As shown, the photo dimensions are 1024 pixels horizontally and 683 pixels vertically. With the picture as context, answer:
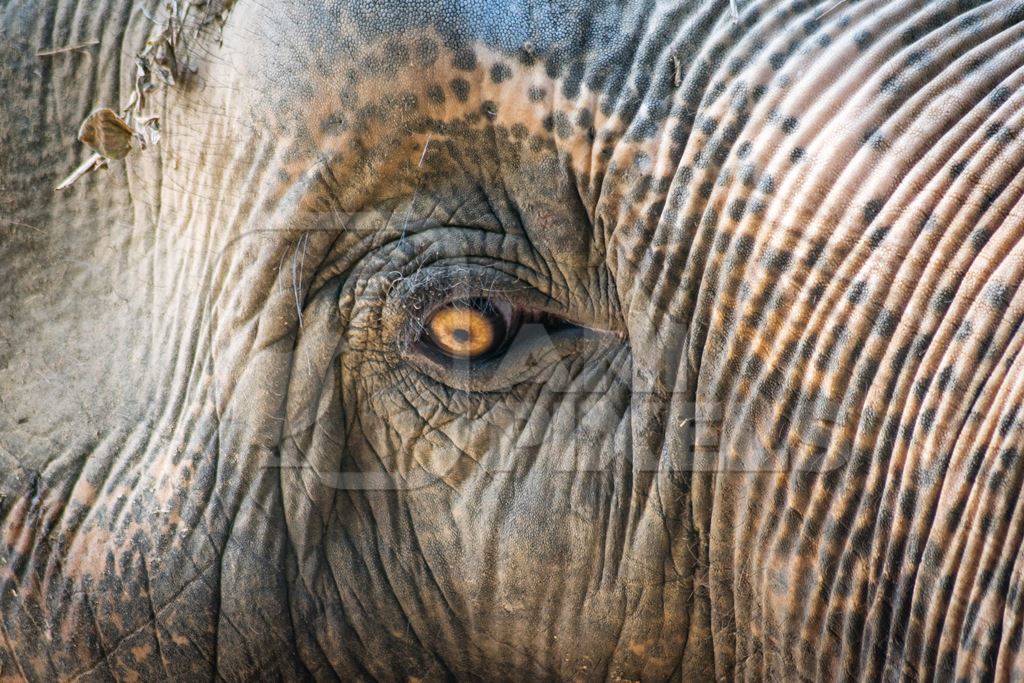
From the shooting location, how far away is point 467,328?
2.30 m

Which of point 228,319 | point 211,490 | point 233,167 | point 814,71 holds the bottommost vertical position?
point 211,490

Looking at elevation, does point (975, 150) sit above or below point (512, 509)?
above

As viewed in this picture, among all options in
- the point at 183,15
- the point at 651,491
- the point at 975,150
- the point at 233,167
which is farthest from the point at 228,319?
the point at 975,150

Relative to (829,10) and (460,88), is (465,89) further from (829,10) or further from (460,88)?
(829,10)

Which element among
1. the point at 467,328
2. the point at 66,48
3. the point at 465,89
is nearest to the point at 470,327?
the point at 467,328

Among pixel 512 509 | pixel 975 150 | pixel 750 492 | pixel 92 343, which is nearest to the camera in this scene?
pixel 975 150

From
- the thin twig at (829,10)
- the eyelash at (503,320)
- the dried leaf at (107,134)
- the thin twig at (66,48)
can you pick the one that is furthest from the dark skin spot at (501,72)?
the thin twig at (66,48)

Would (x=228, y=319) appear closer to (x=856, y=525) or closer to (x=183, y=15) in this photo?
(x=183, y=15)

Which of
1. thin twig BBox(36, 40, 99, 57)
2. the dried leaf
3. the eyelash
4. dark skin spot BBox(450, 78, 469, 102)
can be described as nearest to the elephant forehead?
dark skin spot BBox(450, 78, 469, 102)

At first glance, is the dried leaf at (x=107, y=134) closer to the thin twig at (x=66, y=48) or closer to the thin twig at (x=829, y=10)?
the thin twig at (x=66, y=48)

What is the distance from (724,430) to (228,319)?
964 millimetres

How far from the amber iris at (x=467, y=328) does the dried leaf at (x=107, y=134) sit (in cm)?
73

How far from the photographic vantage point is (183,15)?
7.73 ft

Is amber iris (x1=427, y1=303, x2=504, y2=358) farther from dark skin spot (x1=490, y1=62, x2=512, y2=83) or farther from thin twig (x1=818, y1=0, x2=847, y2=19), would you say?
thin twig (x1=818, y1=0, x2=847, y2=19)
